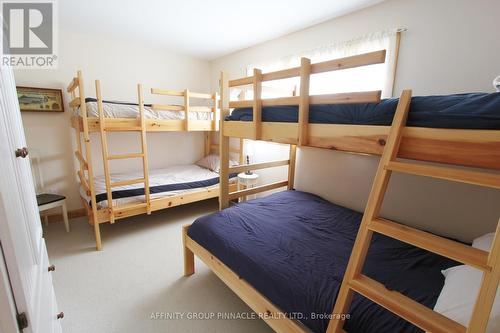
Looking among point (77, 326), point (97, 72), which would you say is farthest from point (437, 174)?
point (97, 72)

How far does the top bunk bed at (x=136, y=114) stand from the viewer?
2.40m

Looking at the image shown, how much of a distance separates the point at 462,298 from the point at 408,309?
264 mm

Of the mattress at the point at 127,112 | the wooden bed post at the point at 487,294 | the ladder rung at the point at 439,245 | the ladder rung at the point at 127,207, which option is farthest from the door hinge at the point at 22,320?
the mattress at the point at 127,112

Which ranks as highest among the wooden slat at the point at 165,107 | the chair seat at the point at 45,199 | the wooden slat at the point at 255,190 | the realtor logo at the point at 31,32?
the realtor logo at the point at 31,32

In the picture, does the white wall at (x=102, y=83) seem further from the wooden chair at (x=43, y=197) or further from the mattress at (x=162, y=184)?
the mattress at (x=162, y=184)

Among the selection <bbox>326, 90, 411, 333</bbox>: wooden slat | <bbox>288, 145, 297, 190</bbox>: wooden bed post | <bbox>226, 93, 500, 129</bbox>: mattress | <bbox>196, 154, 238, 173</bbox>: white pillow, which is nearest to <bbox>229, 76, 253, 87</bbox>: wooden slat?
<bbox>226, 93, 500, 129</bbox>: mattress

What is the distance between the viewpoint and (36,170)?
292 cm

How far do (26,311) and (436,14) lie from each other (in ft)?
9.84

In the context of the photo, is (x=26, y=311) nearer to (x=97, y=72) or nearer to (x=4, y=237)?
(x=4, y=237)

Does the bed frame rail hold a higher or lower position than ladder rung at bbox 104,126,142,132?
higher

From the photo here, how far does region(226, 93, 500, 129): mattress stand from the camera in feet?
2.83

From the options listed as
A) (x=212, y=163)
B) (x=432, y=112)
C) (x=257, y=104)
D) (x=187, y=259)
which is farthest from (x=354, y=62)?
(x=212, y=163)

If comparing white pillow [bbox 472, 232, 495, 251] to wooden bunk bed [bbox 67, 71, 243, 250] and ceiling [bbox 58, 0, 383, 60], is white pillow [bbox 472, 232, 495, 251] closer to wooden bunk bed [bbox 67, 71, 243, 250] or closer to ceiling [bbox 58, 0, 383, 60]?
ceiling [bbox 58, 0, 383, 60]

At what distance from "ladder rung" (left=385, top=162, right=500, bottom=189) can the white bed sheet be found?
2.79m
